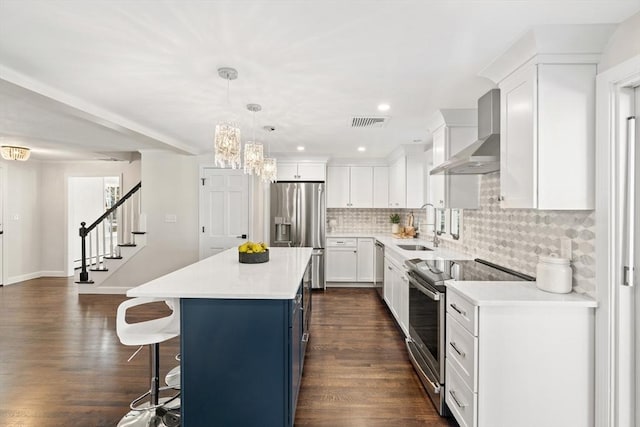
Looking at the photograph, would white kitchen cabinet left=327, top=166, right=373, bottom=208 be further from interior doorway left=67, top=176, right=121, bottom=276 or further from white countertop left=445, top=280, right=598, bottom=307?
interior doorway left=67, top=176, right=121, bottom=276

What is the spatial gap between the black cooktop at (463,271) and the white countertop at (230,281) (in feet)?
3.21

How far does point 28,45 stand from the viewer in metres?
1.90

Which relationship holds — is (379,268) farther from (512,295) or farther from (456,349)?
(512,295)

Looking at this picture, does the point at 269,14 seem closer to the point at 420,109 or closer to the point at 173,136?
the point at 420,109

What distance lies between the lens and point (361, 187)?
236 inches

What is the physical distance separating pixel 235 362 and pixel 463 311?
1.40m

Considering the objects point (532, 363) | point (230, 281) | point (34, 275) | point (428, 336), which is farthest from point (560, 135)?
point (34, 275)

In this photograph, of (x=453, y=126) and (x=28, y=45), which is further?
(x=453, y=126)

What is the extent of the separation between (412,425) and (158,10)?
2.83m

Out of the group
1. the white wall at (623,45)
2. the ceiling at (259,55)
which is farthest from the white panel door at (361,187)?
the white wall at (623,45)

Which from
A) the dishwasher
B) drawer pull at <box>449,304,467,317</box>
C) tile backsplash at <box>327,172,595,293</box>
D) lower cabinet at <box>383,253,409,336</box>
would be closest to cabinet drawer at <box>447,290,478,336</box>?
drawer pull at <box>449,304,467,317</box>

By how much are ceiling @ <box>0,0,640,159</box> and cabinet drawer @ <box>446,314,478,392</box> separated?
5.63ft

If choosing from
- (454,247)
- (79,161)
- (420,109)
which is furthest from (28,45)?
(79,161)

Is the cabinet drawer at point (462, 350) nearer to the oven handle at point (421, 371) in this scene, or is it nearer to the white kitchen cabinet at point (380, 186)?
the oven handle at point (421, 371)
